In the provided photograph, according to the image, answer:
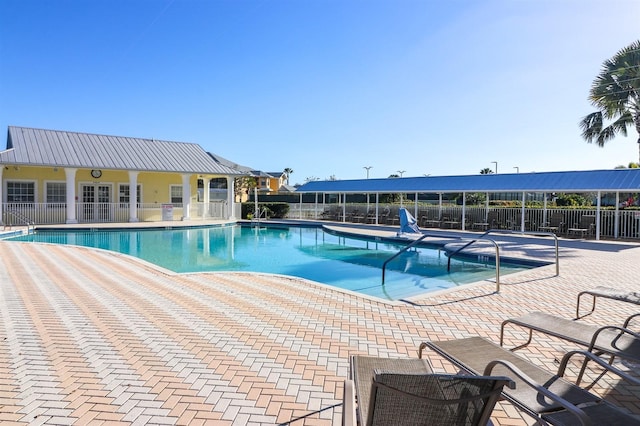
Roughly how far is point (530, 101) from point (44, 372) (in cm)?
1802

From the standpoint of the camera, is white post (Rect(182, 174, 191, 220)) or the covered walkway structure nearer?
the covered walkway structure

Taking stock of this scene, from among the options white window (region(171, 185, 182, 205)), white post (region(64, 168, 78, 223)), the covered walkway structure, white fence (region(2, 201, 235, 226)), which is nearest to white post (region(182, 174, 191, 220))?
white fence (region(2, 201, 235, 226))

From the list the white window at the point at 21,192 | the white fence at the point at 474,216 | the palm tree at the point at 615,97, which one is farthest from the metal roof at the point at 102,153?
the palm tree at the point at 615,97

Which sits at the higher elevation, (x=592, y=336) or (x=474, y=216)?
(x=474, y=216)

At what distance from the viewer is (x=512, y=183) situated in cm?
1861

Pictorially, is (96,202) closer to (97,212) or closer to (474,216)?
(97,212)

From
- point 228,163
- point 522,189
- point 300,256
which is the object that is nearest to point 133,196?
point 228,163

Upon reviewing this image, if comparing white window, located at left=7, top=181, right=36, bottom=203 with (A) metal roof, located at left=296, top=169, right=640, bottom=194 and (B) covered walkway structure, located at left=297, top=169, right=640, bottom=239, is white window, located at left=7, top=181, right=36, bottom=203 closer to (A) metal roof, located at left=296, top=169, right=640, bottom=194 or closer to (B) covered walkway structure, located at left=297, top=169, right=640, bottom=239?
(A) metal roof, located at left=296, top=169, right=640, bottom=194

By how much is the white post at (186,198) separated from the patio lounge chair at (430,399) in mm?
23028

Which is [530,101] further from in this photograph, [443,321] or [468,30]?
[443,321]

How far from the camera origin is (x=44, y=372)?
3613 mm

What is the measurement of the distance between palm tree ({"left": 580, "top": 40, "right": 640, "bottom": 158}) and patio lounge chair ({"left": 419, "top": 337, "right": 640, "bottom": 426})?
739 inches

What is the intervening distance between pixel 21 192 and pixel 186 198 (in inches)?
314

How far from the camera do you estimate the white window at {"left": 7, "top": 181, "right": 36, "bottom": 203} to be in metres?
20.5
